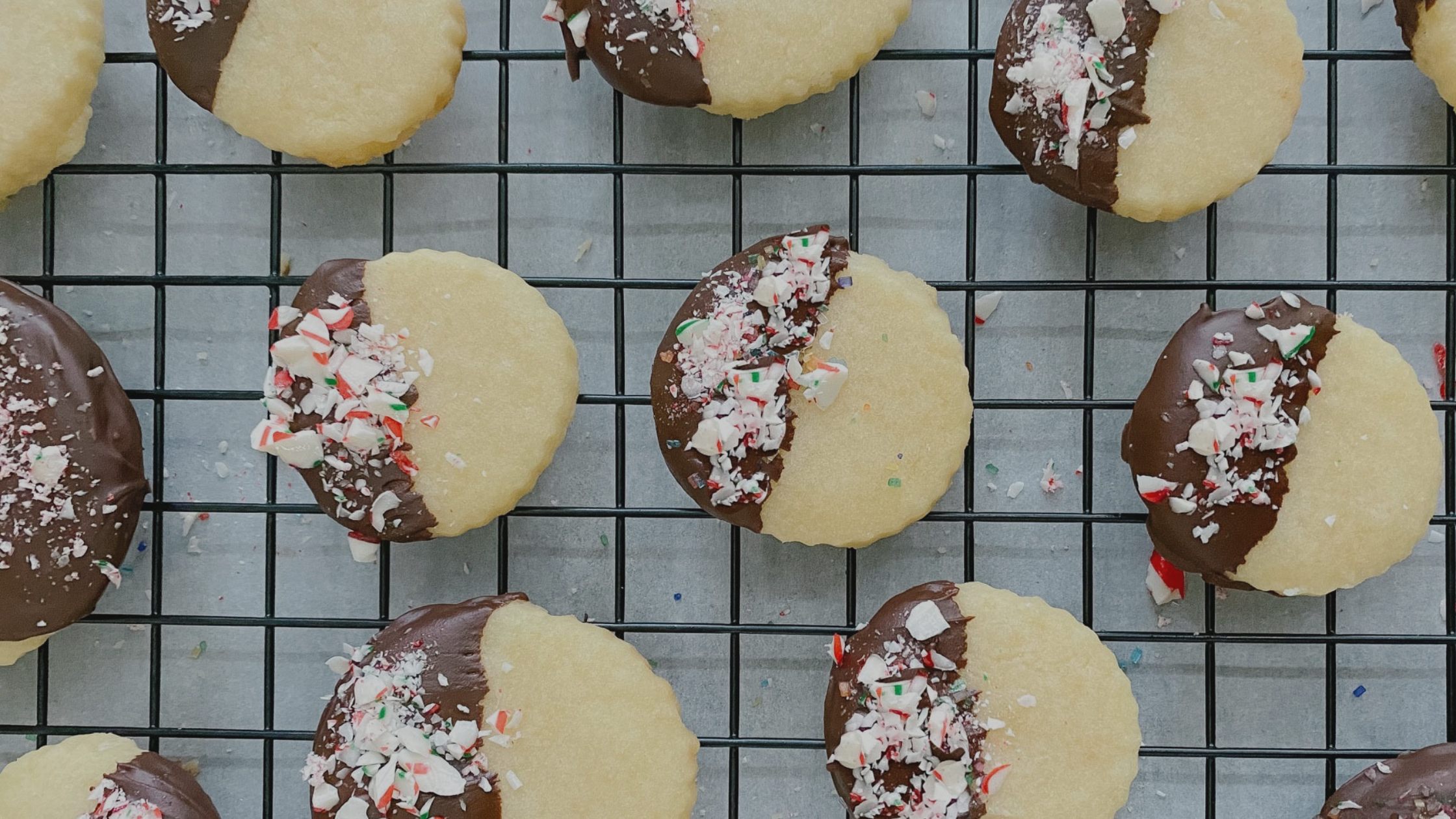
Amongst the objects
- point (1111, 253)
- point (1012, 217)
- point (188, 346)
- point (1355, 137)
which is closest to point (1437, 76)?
point (1355, 137)

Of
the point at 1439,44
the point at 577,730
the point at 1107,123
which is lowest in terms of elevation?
the point at 577,730

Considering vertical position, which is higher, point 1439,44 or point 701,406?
point 1439,44

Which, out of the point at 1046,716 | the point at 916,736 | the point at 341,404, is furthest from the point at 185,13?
the point at 1046,716

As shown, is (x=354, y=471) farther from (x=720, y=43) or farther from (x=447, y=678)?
(x=720, y=43)

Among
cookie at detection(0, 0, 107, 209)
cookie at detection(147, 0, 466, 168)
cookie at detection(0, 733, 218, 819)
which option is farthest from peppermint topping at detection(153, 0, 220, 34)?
cookie at detection(0, 733, 218, 819)

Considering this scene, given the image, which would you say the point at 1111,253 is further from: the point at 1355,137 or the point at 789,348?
the point at 789,348

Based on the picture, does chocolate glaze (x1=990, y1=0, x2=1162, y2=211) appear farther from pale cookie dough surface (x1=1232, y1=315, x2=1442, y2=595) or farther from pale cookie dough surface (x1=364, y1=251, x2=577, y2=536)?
pale cookie dough surface (x1=364, y1=251, x2=577, y2=536)

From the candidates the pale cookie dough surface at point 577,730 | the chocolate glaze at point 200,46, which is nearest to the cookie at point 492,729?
the pale cookie dough surface at point 577,730

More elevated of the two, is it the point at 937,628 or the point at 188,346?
the point at 188,346
